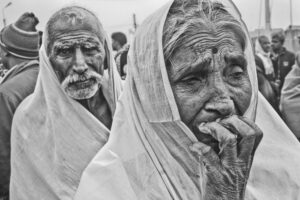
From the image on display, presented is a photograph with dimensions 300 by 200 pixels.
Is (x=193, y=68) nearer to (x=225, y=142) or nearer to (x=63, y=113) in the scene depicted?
(x=225, y=142)

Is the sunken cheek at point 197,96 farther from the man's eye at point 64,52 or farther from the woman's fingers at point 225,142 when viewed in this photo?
the man's eye at point 64,52

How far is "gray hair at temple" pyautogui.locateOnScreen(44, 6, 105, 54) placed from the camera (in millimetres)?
4492

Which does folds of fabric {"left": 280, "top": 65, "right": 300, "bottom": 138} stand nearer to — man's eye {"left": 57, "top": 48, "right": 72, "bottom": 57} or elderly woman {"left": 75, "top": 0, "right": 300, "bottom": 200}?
man's eye {"left": 57, "top": 48, "right": 72, "bottom": 57}

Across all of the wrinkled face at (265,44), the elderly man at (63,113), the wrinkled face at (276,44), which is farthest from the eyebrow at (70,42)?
the wrinkled face at (265,44)

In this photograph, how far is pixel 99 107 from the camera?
4547 mm

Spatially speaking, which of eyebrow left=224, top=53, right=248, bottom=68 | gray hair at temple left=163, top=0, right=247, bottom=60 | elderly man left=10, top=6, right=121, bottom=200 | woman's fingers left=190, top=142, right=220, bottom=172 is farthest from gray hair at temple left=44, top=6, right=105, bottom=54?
woman's fingers left=190, top=142, right=220, bottom=172

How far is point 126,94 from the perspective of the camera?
254cm

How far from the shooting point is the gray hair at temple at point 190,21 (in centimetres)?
229

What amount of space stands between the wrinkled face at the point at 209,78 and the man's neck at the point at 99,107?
2261mm

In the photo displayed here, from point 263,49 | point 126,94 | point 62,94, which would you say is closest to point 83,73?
point 62,94

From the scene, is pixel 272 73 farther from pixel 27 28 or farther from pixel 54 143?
pixel 54 143

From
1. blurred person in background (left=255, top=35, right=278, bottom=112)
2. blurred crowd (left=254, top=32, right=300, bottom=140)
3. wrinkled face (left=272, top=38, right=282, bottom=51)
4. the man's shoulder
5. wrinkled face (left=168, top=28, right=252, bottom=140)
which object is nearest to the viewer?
wrinkled face (left=168, top=28, right=252, bottom=140)

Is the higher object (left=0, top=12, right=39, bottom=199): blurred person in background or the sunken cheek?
the sunken cheek

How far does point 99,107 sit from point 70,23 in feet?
2.05
